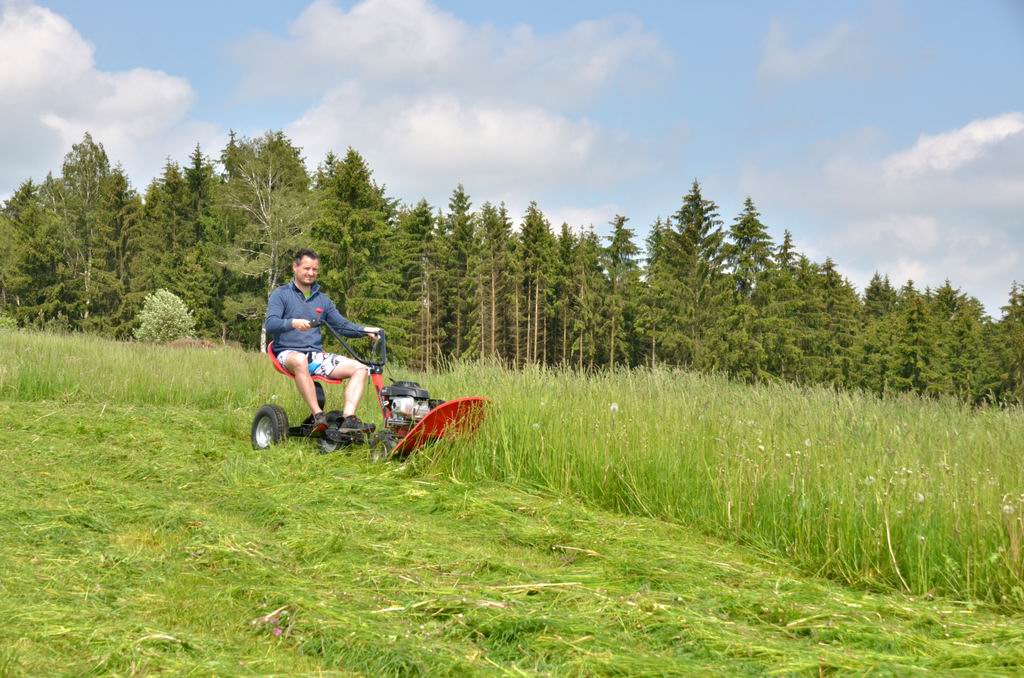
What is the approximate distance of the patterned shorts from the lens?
20.5 ft

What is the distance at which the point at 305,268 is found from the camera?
6438mm

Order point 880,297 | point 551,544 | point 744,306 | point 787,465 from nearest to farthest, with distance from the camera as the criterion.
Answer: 1. point 551,544
2. point 787,465
3. point 744,306
4. point 880,297

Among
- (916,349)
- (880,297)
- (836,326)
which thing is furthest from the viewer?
(880,297)

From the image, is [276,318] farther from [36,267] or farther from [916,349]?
[36,267]

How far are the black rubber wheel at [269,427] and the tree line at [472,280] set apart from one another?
25.5 m

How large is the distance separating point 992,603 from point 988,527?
36 centimetres

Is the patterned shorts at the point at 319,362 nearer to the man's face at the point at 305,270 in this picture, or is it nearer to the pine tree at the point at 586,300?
the man's face at the point at 305,270

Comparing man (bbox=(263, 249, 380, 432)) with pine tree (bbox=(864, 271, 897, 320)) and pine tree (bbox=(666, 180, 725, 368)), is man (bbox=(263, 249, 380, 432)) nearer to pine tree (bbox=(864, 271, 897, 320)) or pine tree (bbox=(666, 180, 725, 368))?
pine tree (bbox=(666, 180, 725, 368))

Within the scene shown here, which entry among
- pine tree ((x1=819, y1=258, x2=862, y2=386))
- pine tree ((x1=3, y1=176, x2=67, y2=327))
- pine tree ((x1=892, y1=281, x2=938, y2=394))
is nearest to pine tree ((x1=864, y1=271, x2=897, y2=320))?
pine tree ((x1=819, y1=258, x2=862, y2=386))

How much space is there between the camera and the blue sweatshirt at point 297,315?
A: 20.7 ft

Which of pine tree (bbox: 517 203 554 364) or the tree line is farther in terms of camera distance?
pine tree (bbox: 517 203 554 364)

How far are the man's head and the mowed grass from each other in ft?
6.87

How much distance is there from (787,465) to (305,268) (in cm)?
404

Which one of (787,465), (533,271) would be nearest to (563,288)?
(533,271)
